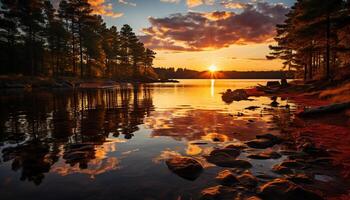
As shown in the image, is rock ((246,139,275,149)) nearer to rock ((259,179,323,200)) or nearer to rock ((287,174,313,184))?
rock ((287,174,313,184))

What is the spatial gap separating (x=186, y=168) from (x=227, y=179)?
3.46 ft

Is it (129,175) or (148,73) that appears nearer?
(129,175)

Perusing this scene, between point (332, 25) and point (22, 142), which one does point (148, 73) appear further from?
point (22, 142)

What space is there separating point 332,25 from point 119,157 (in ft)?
94.6

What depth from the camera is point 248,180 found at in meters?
5.58

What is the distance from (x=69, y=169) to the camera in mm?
6383

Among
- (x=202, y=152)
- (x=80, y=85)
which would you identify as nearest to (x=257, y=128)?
(x=202, y=152)

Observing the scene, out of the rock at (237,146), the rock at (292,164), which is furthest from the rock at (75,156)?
the rock at (292,164)

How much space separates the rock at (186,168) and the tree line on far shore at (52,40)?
4772 cm

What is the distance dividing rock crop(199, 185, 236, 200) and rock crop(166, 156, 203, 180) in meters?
0.76

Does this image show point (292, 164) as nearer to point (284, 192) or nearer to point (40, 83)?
point (284, 192)

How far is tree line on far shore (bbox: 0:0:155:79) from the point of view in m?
46.0

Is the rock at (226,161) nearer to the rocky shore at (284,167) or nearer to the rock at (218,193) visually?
the rocky shore at (284,167)

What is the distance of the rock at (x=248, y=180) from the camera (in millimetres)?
5406
